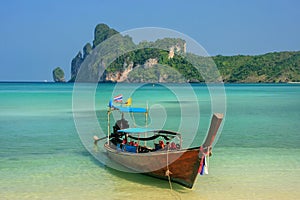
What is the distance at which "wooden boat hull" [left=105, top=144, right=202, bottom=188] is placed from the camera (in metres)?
8.91

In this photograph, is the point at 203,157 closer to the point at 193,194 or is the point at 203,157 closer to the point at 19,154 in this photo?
the point at 193,194

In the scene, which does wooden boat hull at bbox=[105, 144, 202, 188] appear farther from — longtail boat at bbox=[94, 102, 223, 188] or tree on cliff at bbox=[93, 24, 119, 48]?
tree on cliff at bbox=[93, 24, 119, 48]

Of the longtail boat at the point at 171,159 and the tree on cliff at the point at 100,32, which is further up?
the tree on cliff at the point at 100,32

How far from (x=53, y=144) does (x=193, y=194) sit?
25.9 ft

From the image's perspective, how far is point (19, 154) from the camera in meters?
13.7

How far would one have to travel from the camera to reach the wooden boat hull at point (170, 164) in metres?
8.91

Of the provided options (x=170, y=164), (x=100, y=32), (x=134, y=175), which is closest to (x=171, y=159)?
(x=170, y=164)

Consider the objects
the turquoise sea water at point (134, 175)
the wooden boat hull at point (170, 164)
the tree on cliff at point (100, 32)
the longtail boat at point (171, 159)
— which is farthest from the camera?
the tree on cliff at point (100, 32)

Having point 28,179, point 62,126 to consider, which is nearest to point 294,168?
point 28,179

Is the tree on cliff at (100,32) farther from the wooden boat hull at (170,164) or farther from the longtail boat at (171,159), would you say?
the wooden boat hull at (170,164)

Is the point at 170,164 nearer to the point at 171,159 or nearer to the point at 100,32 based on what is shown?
the point at 171,159

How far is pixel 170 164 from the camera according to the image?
9.35 meters

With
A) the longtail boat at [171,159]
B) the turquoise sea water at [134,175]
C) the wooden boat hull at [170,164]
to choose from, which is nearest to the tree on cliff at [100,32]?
the turquoise sea water at [134,175]

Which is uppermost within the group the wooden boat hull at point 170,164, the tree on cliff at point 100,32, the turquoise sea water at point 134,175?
the tree on cliff at point 100,32
